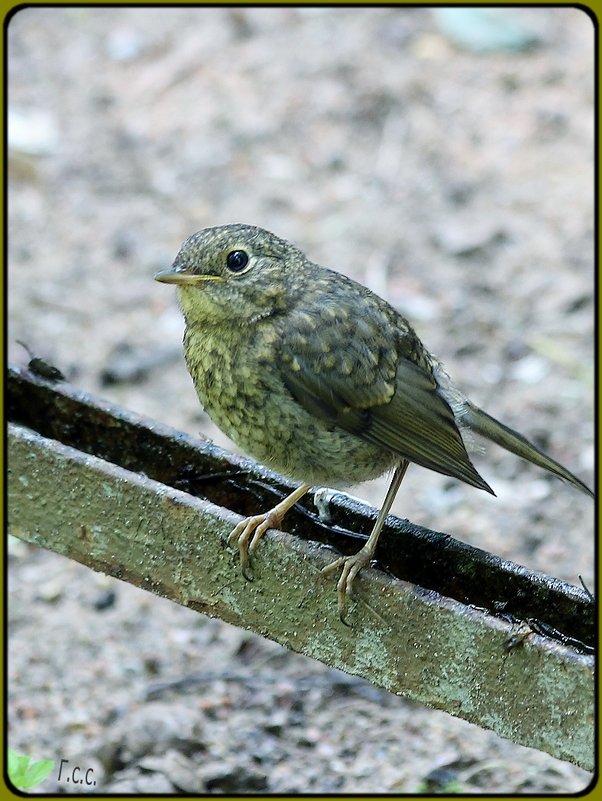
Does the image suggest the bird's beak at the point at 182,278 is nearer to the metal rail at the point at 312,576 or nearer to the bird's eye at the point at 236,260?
the bird's eye at the point at 236,260

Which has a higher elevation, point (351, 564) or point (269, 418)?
point (269, 418)

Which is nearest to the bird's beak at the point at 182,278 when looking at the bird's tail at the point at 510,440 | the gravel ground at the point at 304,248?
the bird's tail at the point at 510,440

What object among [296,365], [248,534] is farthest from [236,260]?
[248,534]

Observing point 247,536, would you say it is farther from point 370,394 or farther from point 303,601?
point 370,394

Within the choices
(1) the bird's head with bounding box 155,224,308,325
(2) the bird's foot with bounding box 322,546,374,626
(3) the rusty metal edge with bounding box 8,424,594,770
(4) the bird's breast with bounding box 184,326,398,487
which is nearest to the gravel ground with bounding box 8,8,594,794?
(3) the rusty metal edge with bounding box 8,424,594,770

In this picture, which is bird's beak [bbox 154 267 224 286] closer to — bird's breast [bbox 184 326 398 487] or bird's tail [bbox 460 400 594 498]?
bird's breast [bbox 184 326 398 487]
